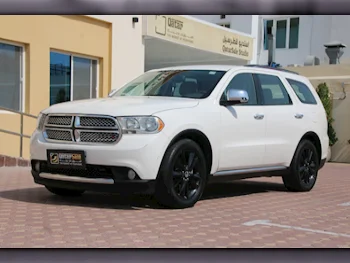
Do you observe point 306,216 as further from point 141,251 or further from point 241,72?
point 141,251

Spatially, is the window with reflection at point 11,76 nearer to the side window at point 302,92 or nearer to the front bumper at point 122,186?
the side window at point 302,92

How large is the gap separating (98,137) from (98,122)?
6.6 inches

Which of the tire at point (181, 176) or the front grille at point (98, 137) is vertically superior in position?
the front grille at point (98, 137)

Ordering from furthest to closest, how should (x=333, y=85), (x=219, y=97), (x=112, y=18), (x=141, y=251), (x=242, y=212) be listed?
(x=333, y=85) < (x=112, y=18) < (x=219, y=97) < (x=242, y=212) < (x=141, y=251)

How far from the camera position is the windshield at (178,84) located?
284 inches

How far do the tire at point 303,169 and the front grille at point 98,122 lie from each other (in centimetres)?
334

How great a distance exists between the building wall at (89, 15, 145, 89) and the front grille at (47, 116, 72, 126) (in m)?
8.50

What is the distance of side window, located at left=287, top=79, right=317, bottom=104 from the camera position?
8828 millimetres

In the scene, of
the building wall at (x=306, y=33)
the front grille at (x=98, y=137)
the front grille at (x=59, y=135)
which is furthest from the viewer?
the building wall at (x=306, y=33)

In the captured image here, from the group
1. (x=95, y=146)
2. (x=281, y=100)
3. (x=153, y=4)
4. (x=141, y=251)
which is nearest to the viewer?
(x=153, y=4)

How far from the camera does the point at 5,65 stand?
1225 centimetres

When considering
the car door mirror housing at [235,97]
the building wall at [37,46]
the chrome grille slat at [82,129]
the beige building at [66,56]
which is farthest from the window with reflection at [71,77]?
the car door mirror housing at [235,97]

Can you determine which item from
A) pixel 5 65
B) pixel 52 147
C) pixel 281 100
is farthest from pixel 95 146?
pixel 5 65

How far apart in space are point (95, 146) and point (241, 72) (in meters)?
2.58
